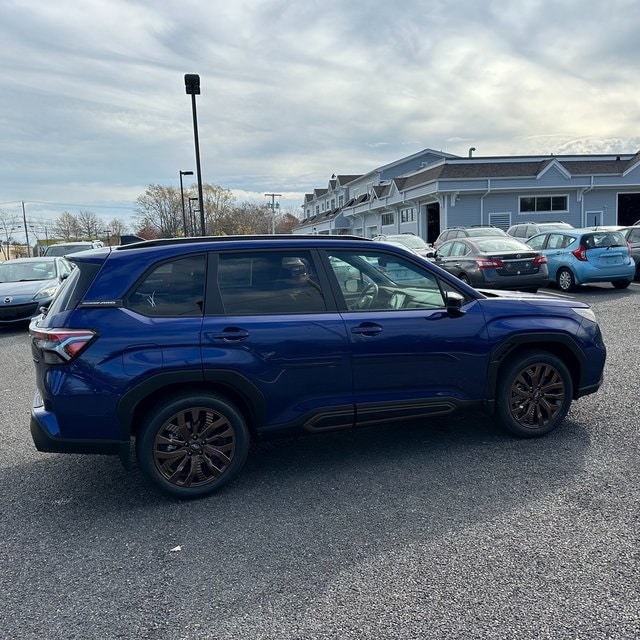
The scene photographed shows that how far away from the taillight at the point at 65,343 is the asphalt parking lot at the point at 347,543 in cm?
107

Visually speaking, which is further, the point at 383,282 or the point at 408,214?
the point at 408,214

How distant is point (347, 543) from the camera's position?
3.10m

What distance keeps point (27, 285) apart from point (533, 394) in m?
10.9

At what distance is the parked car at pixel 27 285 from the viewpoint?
35.8 feet

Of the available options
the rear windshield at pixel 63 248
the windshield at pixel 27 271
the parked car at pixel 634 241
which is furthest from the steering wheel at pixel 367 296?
the rear windshield at pixel 63 248

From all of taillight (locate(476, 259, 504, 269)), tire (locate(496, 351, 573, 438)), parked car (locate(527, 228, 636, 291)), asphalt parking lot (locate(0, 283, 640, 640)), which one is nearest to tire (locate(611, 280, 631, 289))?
parked car (locate(527, 228, 636, 291))

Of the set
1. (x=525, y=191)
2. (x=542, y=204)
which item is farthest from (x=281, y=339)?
(x=542, y=204)

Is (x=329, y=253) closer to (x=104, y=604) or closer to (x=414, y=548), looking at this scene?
(x=414, y=548)

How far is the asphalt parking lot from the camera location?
2496mm

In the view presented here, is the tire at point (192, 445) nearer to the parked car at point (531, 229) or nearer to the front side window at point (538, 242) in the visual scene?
the front side window at point (538, 242)

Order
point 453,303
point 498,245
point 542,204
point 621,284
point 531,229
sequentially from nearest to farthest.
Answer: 1. point 453,303
2. point 498,245
3. point 621,284
4. point 531,229
5. point 542,204

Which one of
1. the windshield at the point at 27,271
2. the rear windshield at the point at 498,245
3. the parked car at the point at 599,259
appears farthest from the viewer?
the parked car at the point at 599,259

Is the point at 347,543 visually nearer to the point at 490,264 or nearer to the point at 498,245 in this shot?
the point at 490,264

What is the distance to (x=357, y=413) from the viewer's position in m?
3.97
